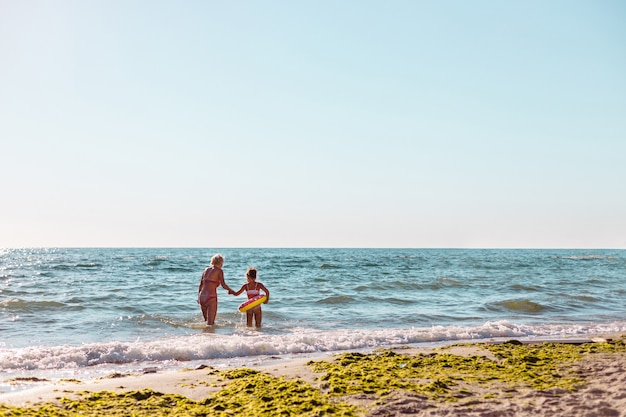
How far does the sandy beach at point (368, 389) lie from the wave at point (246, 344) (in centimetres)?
163

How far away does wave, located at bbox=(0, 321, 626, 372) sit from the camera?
27.7 feet

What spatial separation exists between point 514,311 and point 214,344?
416 inches

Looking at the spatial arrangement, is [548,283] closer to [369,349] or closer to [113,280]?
[369,349]

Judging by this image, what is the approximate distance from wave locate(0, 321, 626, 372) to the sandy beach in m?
1.63

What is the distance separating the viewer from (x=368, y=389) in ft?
18.4

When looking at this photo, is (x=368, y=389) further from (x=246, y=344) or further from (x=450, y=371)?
(x=246, y=344)

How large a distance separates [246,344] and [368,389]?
175 inches

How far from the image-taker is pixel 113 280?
83.4 ft

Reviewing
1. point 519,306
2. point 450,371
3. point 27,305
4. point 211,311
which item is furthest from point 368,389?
point 27,305

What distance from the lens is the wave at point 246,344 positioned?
8.44 metres

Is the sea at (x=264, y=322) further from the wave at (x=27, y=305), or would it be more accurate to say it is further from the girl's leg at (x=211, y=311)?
the girl's leg at (x=211, y=311)

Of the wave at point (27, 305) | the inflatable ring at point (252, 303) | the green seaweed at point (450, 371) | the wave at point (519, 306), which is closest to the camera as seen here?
the green seaweed at point (450, 371)

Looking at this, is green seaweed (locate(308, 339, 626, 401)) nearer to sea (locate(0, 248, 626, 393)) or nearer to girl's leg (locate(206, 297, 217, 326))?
sea (locate(0, 248, 626, 393))

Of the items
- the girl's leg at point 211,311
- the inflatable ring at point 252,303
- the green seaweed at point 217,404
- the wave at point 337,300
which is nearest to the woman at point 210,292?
the girl's leg at point 211,311
